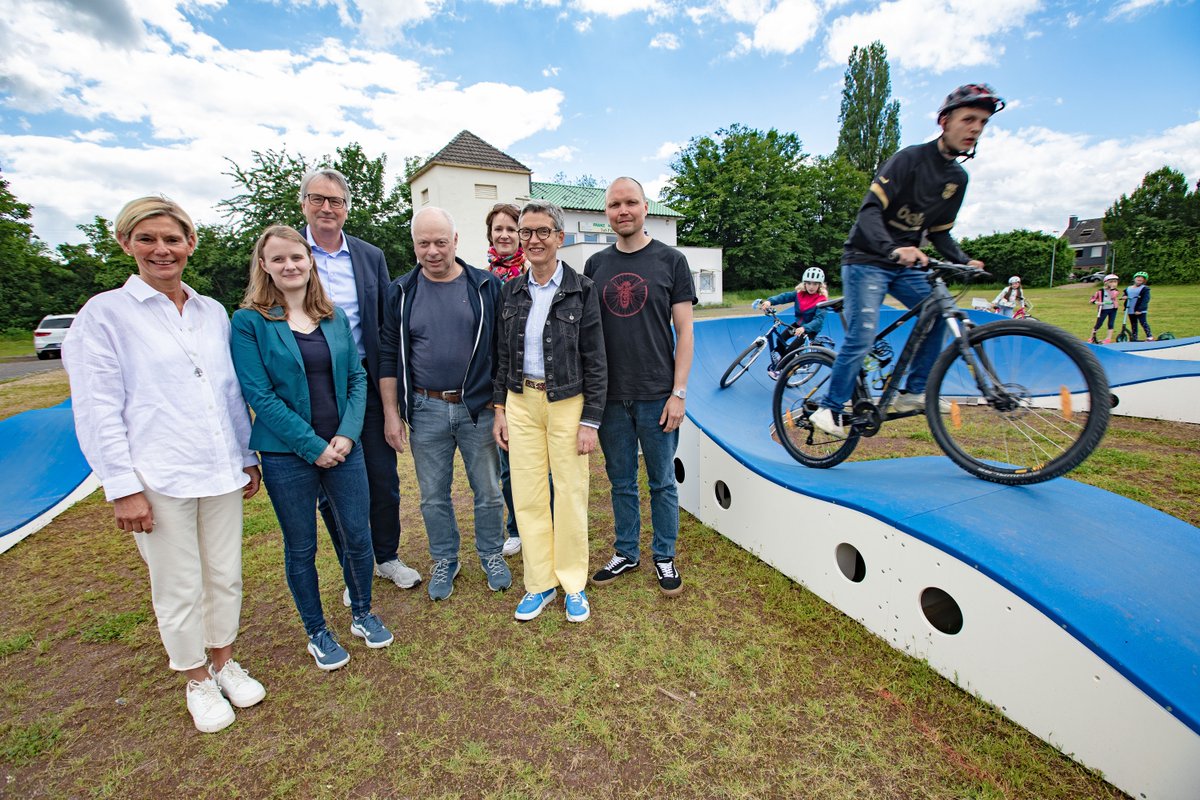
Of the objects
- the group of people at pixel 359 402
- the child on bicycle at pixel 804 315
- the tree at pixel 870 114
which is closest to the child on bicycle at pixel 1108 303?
the child on bicycle at pixel 804 315

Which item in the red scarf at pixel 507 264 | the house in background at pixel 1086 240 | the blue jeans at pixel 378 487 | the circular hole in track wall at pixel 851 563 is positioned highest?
the house in background at pixel 1086 240

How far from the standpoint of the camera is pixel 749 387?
636 centimetres

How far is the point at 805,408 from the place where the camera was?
335 cm

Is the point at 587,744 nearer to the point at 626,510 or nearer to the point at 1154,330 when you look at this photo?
the point at 626,510

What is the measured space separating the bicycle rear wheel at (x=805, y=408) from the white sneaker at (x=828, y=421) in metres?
0.08

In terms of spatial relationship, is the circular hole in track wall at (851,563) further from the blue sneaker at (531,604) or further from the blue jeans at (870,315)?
the blue sneaker at (531,604)

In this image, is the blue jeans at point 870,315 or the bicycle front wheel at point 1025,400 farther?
the blue jeans at point 870,315

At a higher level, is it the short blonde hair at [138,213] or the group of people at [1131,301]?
the short blonde hair at [138,213]

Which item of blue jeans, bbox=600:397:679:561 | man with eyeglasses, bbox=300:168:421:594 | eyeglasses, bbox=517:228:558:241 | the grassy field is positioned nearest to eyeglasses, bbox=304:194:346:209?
man with eyeglasses, bbox=300:168:421:594

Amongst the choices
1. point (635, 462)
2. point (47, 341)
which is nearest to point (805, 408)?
point (635, 462)

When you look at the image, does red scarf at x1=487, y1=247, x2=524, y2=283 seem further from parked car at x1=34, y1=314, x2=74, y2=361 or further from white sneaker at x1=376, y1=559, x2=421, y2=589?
parked car at x1=34, y1=314, x2=74, y2=361

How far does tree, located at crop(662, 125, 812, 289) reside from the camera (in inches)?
1481

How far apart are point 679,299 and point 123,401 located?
2263 mm

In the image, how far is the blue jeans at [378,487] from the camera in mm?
2729
